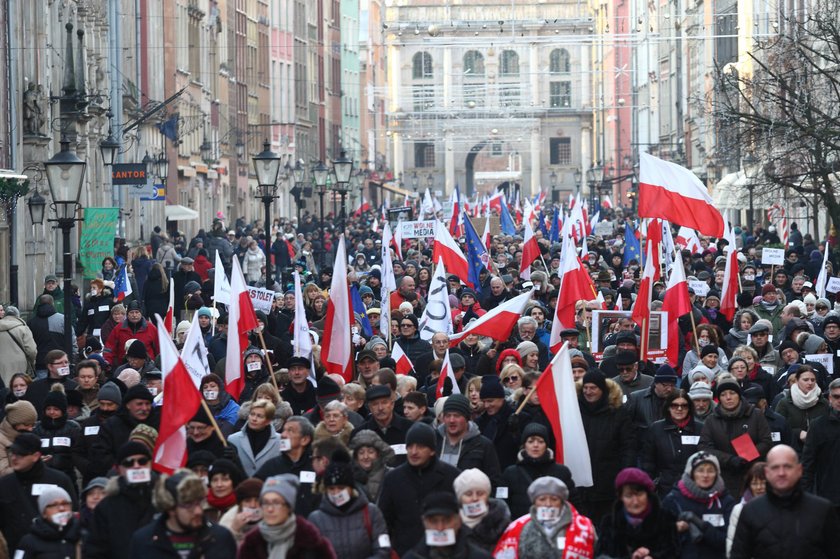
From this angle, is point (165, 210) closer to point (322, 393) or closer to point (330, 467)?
point (322, 393)

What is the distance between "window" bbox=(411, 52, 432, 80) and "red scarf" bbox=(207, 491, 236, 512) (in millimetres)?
131777

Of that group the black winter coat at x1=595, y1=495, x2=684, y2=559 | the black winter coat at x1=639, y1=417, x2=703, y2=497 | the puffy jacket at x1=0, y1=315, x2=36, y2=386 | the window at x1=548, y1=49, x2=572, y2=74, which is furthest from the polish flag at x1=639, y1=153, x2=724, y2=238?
the window at x1=548, y1=49, x2=572, y2=74

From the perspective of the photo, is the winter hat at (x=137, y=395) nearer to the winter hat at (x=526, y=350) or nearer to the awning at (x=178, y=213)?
the winter hat at (x=526, y=350)

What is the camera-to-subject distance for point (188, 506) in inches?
356

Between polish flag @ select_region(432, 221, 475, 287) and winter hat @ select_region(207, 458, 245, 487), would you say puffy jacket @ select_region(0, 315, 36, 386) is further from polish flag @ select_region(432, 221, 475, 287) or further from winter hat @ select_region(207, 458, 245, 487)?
winter hat @ select_region(207, 458, 245, 487)

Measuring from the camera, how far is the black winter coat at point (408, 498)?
34.8ft

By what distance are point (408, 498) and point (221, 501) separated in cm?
97

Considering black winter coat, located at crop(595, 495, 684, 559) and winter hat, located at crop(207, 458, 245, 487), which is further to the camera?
winter hat, located at crop(207, 458, 245, 487)

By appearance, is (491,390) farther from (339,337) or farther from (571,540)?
(339,337)

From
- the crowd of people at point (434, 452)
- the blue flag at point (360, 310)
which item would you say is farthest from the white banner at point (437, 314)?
the blue flag at point (360, 310)

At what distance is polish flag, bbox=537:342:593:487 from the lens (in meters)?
12.2

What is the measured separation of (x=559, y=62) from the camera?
5714 inches

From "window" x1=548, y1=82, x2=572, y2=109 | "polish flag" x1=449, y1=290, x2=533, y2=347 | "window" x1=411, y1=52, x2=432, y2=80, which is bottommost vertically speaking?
"polish flag" x1=449, y1=290, x2=533, y2=347

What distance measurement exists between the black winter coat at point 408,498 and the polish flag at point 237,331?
485 centimetres
